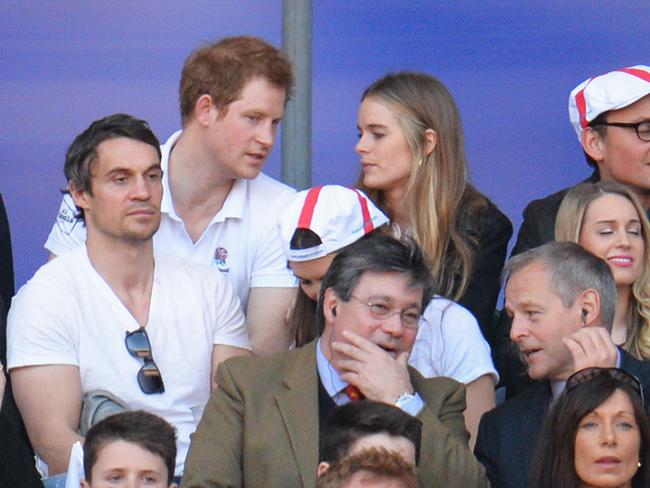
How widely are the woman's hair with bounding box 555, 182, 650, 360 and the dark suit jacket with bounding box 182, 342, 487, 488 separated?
66 cm

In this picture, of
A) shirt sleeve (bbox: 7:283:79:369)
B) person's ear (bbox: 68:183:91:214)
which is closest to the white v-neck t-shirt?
shirt sleeve (bbox: 7:283:79:369)

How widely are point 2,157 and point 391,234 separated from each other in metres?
1.46

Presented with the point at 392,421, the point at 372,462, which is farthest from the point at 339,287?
the point at 372,462

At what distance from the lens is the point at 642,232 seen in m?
4.65

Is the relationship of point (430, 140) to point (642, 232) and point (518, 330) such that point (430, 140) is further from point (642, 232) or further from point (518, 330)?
point (518, 330)

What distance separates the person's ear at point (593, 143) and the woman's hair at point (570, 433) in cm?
116

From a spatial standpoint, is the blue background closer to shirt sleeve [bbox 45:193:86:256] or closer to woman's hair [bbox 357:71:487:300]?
woman's hair [bbox 357:71:487:300]

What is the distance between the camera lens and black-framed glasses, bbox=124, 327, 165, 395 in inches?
170

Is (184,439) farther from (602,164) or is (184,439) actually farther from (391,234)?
(602,164)

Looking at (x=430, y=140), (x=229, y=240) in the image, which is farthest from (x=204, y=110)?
(x=430, y=140)

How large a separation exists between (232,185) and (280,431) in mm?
1181

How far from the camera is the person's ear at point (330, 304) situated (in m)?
4.08

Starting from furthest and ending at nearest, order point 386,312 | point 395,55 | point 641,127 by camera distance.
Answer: point 395,55
point 641,127
point 386,312

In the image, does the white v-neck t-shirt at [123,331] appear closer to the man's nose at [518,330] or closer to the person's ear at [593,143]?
the man's nose at [518,330]
